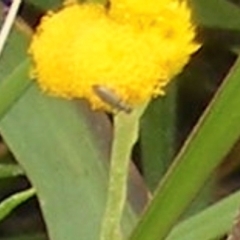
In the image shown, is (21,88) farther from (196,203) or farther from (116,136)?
(196,203)

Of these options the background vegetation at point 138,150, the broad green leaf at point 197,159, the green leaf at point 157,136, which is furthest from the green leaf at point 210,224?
the green leaf at point 157,136

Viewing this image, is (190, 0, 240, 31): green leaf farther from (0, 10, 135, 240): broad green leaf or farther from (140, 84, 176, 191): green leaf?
(0, 10, 135, 240): broad green leaf

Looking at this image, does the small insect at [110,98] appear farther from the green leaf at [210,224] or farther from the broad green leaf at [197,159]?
the green leaf at [210,224]

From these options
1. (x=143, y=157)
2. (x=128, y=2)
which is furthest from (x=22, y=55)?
(x=128, y=2)

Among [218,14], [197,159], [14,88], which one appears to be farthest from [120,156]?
[218,14]

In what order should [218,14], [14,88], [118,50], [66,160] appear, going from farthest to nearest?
1. [218,14]
2. [66,160]
3. [14,88]
4. [118,50]

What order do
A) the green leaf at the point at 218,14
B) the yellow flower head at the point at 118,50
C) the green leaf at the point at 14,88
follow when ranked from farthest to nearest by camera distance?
the green leaf at the point at 218,14, the green leaf at the point at 14,88, the yellow flower head at the point at 118,50

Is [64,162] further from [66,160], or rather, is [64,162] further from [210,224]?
[210,224]
